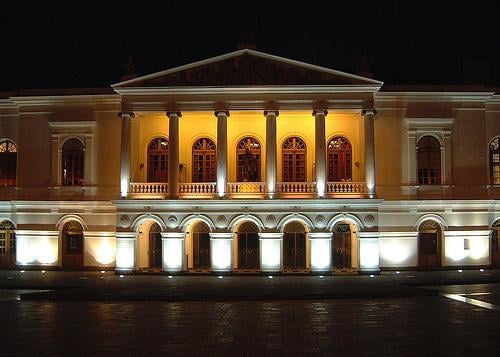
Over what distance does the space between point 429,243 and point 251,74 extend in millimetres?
13494

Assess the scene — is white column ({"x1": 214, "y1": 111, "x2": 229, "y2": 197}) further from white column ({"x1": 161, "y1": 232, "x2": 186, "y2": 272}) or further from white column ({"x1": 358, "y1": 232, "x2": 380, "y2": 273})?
white column ({"x1": 358, "y1": 232, "x2": 380, "y2": 273})

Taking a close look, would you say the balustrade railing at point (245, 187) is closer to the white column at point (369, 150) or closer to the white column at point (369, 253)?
the white column at point (369, 150)

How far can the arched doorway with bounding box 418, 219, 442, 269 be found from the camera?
37.2 meters

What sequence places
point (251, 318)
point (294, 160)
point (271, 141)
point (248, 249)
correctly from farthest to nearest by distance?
point (294, 160) → point (248, 249) → point (271, 141) → point (251, 318)

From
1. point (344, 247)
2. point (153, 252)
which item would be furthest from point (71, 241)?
point (344, 247)

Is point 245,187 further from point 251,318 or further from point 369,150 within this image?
point 251,318

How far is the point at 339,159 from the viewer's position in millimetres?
38188

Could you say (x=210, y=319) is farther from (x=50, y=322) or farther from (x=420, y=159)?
(x=420, y=159)

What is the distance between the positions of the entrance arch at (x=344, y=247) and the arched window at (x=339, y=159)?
2.97m

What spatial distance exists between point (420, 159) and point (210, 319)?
70.1ft

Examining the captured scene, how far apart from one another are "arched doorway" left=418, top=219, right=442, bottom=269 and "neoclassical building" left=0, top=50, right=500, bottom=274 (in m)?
0.08

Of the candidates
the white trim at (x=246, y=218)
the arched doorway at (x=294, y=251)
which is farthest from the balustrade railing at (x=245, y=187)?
the arched doorway at (x=294, y=251)

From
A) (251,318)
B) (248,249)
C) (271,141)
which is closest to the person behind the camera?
(251,318)

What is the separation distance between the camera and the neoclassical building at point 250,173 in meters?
35.3
